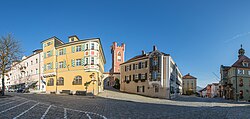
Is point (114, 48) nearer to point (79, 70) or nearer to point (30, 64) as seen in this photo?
point (30, 64)

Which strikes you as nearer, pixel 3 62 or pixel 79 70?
pixel 3 62

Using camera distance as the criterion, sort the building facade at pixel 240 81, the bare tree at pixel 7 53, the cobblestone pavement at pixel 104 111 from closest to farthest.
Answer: the cobblestone pavement at pixel 104 111 → the bare tree at pixel 7 53 → the building facade at pixel 240 81

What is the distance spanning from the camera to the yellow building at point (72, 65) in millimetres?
37594

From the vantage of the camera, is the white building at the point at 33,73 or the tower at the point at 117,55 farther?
the tower at the point at 117,55

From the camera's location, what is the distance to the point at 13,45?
3303cm

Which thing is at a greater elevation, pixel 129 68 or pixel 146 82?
pixel 129 68

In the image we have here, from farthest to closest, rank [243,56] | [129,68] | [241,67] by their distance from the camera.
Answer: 1. [243,56]
2. [241,67]
3. [129,68]

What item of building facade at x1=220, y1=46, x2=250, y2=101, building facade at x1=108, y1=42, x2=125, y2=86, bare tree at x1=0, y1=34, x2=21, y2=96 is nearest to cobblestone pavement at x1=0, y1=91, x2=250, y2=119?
bare tree at x1=0, y1=34, x2=21, y2=96

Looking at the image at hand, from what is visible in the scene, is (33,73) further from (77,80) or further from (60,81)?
(77,80)

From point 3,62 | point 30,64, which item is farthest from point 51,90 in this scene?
point 30,64

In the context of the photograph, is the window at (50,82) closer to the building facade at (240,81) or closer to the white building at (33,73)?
the white building at (33,73)

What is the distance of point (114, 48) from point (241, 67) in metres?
51.6

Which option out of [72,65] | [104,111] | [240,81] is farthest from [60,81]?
[240,81]

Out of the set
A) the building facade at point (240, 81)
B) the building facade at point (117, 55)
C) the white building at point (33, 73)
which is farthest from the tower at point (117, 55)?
the building facade at point (240, 81)
